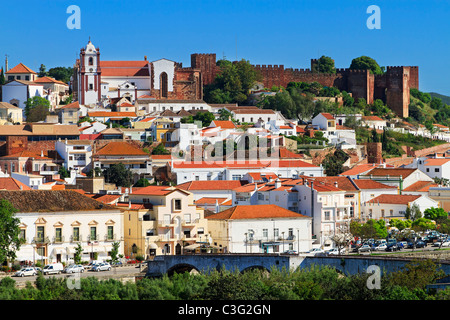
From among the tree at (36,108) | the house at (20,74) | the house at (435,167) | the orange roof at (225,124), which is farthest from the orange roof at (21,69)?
the house at (435,167)

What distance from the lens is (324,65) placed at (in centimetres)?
10606

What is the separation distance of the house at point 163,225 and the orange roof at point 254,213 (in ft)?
3.28

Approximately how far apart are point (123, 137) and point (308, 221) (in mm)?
29834

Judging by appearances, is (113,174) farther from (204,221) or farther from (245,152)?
(204,221)

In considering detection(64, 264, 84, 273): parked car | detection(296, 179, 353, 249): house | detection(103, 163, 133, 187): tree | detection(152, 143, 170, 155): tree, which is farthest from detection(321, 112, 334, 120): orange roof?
detection(64, 264, 84, 273): parked car

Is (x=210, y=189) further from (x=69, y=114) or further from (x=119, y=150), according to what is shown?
(x=69, y=114)

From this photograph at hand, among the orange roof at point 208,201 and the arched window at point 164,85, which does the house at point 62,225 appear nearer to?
the orange roof at point 208,201

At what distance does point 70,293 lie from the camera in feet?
117

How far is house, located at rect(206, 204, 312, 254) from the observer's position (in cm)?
4741

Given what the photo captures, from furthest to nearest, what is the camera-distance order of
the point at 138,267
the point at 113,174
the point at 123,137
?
the point at 123,137, the point at 113,174, the point at 138,267

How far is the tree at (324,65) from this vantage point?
105 metres

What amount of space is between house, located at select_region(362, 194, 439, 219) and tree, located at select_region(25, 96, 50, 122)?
110ft

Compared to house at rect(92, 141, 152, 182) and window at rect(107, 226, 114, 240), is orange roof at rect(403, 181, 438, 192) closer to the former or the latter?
house at rect(92, 141, 152, 182)

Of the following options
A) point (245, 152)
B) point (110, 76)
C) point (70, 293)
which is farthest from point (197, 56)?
point (70, 293)
